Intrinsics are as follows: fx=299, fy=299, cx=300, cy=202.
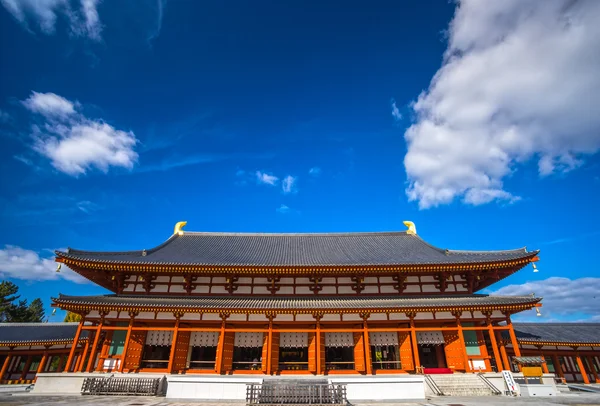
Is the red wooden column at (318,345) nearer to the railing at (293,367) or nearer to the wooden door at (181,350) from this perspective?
the railing at (293,367)

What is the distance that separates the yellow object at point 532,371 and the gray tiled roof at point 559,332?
9.11 m

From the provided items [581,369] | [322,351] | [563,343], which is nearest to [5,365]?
[322,351]

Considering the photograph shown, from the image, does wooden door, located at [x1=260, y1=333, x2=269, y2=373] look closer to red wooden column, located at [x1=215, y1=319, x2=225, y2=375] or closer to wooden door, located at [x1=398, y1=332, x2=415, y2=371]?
red wooden column, located at [x1=215, y1=319, x2=225, y2=375]

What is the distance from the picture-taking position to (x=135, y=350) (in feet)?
60.4

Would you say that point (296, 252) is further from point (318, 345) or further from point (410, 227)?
point (410, 227)

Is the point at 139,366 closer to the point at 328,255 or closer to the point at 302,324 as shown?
the point at 302,324

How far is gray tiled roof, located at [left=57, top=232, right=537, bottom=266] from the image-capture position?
19.5 metres

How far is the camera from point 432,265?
18.7 meters

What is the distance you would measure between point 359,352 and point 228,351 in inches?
320

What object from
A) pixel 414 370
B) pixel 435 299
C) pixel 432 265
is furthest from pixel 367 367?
pixel 432 265

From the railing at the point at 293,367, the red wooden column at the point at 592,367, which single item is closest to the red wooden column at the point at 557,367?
the red wooden column at the point at 592,367

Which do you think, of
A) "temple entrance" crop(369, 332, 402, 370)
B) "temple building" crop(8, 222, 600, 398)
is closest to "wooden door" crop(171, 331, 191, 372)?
"temple building" crop(8, 222, 600, 398)

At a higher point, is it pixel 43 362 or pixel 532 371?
pixel 532 371

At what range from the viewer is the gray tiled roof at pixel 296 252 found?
63.9 ft
